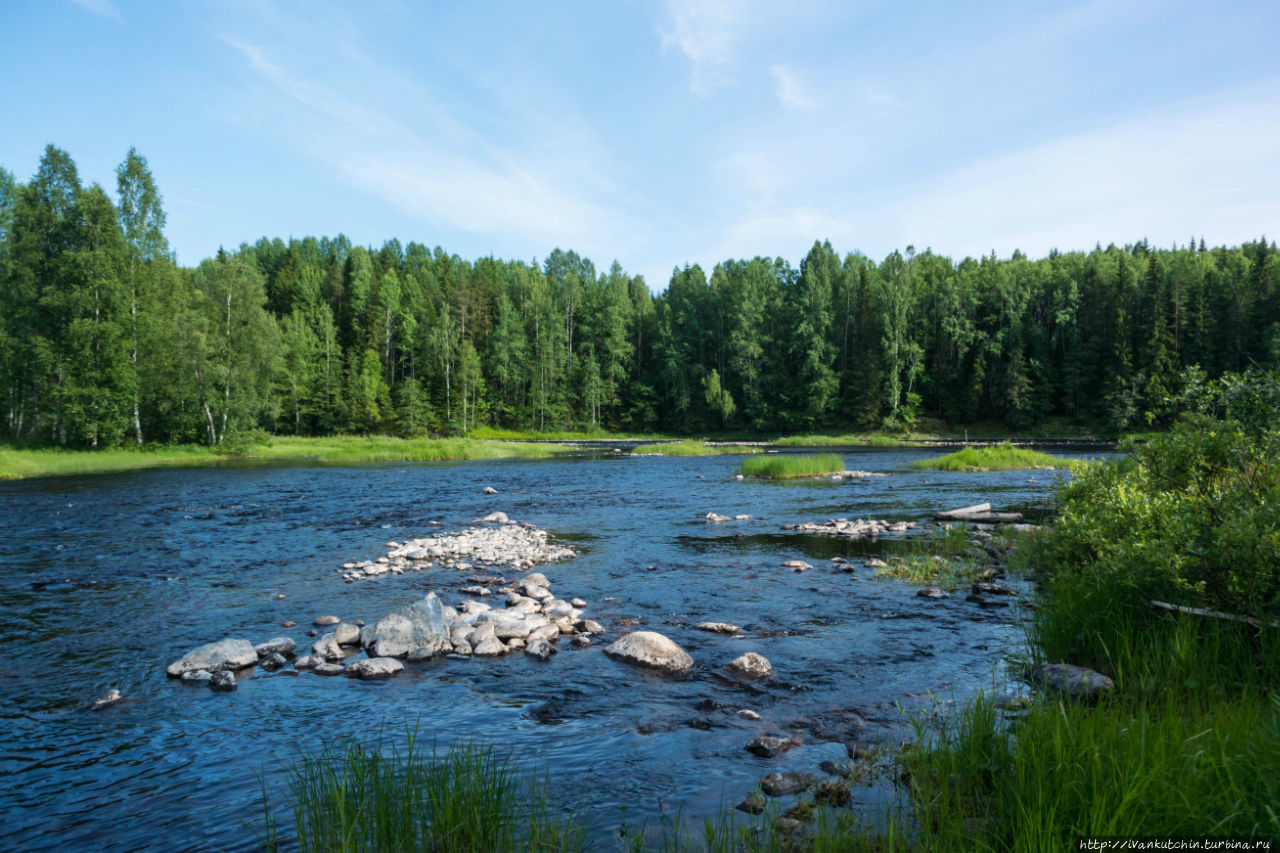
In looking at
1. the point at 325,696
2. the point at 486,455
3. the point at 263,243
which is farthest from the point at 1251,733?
the point at 263,243

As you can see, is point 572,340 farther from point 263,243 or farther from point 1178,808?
point 1178,808

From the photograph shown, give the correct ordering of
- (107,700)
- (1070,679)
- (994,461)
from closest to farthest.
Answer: (1070,679), (107,700), (994,461)

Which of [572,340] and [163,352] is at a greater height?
[572,340]

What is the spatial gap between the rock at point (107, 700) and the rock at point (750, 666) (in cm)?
761

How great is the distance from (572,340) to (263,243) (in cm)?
7088

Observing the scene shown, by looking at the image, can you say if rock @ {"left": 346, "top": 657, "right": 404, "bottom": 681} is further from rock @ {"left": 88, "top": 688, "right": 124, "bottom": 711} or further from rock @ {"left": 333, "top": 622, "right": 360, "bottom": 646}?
rock @ {"left": 88, "top": 688, "right": 124, "bottom": 711}

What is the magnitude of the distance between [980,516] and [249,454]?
51.1 m

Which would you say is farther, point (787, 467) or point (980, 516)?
point (787, 467)

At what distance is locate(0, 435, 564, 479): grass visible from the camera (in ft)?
121

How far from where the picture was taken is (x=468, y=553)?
16.9 metres

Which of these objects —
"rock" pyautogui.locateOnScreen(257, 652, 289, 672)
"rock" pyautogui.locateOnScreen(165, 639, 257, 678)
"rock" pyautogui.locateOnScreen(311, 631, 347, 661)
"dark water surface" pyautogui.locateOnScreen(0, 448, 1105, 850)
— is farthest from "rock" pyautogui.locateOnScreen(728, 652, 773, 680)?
"rock" pyautogui.locateOnScreen(165, 639, 257, 678)

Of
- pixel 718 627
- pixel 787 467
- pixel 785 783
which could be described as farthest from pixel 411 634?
pixel 787 467

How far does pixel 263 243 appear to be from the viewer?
12975 centimetres

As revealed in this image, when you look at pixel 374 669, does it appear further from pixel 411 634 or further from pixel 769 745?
pixel 769 745
